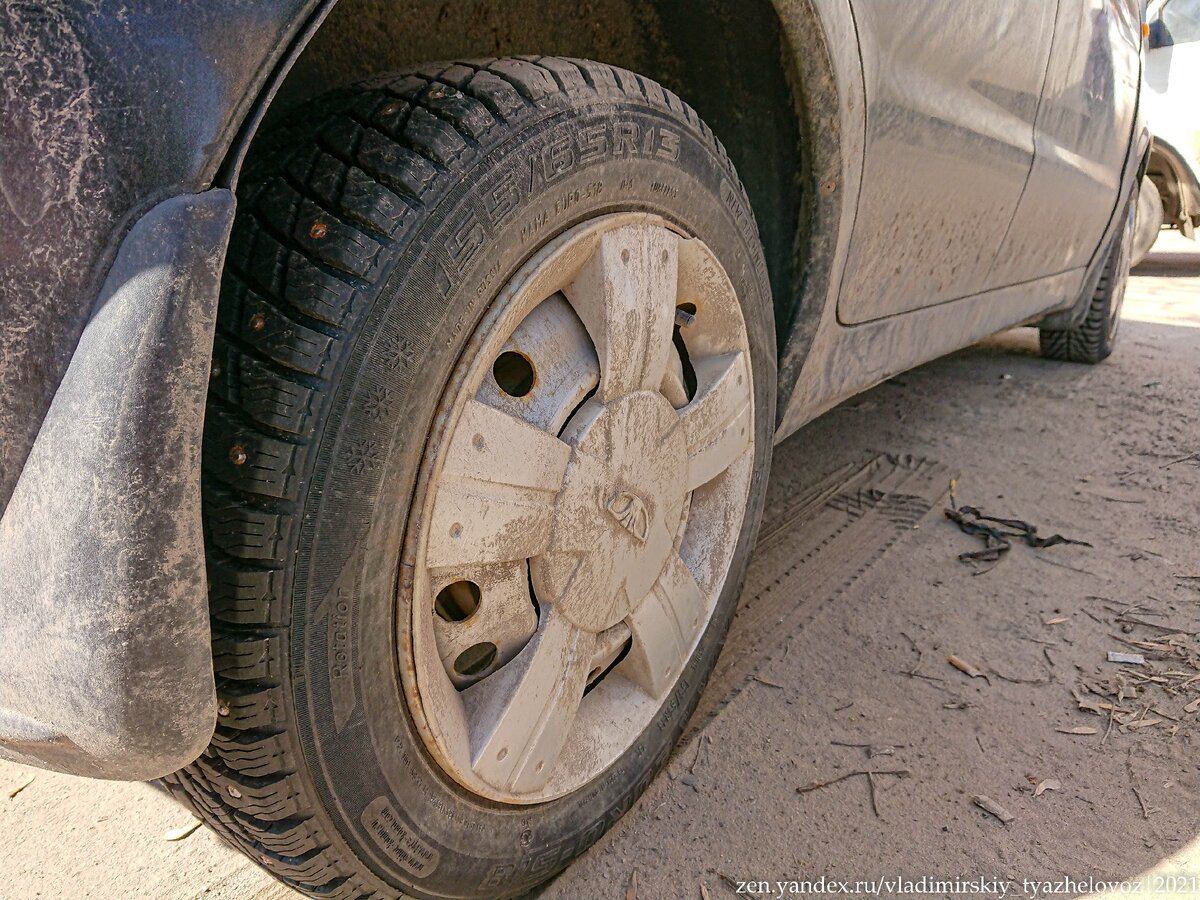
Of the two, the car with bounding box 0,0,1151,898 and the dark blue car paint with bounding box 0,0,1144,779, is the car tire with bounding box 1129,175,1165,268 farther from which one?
the dark blue car paint with bounding box 0,0,1144,779

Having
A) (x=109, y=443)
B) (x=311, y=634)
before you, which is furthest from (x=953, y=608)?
(x=109, y=443)

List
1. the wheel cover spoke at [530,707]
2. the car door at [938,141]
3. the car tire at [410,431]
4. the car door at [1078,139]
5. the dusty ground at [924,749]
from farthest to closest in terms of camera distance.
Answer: the car door at [1078,139]
the car door at [938,141]
the dusty ground at [924,749]
the wheel cover spoke at [530,707]
the car tire at [410,431]

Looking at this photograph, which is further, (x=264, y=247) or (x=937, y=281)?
(x=937, y=281)

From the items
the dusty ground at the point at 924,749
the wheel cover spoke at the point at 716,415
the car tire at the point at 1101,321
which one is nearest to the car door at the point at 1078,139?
the car tire at the point at 1101,321

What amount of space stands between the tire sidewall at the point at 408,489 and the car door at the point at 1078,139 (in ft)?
6.12

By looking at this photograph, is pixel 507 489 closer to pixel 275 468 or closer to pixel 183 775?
pixel 275 468

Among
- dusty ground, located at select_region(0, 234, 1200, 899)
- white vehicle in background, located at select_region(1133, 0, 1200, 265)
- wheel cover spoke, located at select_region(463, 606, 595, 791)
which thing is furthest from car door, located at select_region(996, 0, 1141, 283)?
white vehicle in background, located at select_region(1133, 0, 1200, 265)

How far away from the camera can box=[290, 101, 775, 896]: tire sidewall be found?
36.0 inches

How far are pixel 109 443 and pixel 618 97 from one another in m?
0.80

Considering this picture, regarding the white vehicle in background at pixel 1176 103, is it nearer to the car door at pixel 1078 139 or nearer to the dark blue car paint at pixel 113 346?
the car door at pixel 1078 139

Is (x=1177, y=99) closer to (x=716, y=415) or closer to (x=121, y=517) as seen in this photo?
(x=716, y=415)

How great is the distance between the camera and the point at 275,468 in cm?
87

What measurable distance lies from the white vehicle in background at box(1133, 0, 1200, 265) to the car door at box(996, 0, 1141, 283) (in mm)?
2975

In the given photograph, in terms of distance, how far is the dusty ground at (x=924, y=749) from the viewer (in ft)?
4.71
